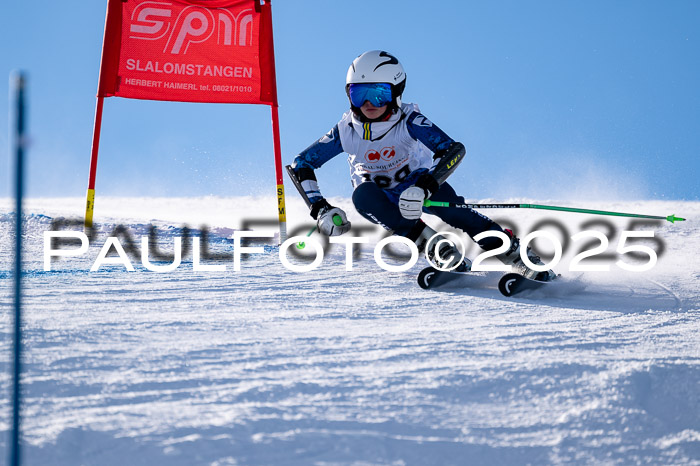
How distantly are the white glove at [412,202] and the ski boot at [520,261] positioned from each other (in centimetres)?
61

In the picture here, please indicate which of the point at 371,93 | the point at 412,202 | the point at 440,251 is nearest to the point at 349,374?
the point at 412,202

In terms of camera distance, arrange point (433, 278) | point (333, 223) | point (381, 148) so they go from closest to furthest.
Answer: point (433, 278)
point (333, 223)
point (381, 148)

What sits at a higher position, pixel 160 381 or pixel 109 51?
pixel 109 51

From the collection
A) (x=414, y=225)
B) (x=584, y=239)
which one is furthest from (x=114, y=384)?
(x=584, y=239)

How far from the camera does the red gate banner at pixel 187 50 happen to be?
19.4 feet

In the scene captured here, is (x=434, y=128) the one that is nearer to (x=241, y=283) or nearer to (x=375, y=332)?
(x=241, y=283)

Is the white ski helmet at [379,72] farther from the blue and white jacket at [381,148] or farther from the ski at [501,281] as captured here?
the ski at [501,281]

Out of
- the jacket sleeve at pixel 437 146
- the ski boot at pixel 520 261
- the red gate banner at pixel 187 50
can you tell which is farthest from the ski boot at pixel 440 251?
the red gate banner at pixel 187 50

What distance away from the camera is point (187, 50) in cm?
598

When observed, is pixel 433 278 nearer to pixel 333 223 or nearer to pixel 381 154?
pixel 333 223

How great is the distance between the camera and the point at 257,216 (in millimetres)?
7543

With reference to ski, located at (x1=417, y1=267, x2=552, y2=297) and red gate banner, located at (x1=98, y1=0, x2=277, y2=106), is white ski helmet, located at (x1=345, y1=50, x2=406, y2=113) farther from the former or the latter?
red gate banner, located at (x1=98, y1=0, x2=277, y2=106)

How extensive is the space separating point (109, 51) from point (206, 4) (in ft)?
2.95

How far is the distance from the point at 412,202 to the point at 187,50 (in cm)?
316
